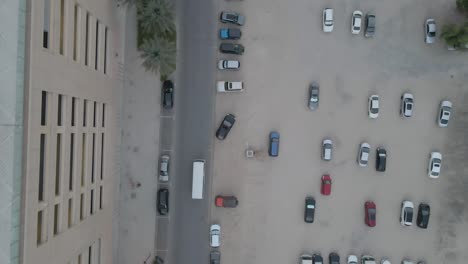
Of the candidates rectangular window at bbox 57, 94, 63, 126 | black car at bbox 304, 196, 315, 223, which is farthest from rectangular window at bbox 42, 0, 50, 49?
black car at bbox 304, 196, 315, 223

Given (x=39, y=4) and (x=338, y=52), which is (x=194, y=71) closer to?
(x=338, y=52)

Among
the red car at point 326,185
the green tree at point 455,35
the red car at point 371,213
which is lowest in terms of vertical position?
the red car at point 371,213

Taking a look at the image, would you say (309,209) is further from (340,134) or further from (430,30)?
(430,30)

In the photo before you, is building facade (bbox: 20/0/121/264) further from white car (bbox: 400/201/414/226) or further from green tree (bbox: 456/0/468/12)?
green tree (bbox: 456/0/468/12)

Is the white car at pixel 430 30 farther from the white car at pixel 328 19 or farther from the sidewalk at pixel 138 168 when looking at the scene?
the sidewalk at pixel 138 168

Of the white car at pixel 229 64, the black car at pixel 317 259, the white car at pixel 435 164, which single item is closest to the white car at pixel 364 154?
the white car at pixel 435 164

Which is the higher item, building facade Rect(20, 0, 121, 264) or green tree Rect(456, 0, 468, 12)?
green tree Rect(456, 0, 468, 12)
